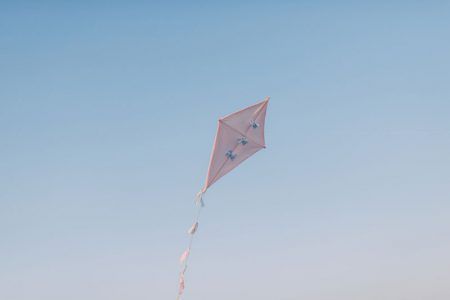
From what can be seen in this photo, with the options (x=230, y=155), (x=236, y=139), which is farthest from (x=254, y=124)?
(x=230, y=155)

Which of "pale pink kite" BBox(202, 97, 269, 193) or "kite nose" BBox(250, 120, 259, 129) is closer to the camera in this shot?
"pale pink kite" BBox(202, 97, 269, 193)

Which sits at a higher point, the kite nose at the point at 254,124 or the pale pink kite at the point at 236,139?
the kite nose at the point at 254,124

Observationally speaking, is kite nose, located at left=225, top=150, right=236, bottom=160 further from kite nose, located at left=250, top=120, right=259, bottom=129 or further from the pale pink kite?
kite nose, located at left=250, top=120, right=259, bottom=129

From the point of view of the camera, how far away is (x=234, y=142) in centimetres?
3762

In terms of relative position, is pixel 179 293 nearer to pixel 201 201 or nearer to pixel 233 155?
pixel 201 201

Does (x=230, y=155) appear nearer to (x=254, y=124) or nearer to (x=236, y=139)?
(x=236, y=139)

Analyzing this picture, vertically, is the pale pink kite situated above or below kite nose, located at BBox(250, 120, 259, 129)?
below

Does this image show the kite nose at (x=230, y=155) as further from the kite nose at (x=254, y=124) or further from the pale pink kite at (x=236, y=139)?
the kite nose at (x=254, y=124)

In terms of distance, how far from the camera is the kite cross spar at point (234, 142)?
35844 millimetres

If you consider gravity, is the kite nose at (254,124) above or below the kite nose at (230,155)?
above

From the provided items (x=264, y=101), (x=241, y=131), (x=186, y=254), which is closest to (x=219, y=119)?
(x=241, y=131)

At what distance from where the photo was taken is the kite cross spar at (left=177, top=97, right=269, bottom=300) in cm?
3584

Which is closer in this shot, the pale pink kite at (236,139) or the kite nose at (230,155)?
the pale pink kite at (236,139)

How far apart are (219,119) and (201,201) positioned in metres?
7.63
